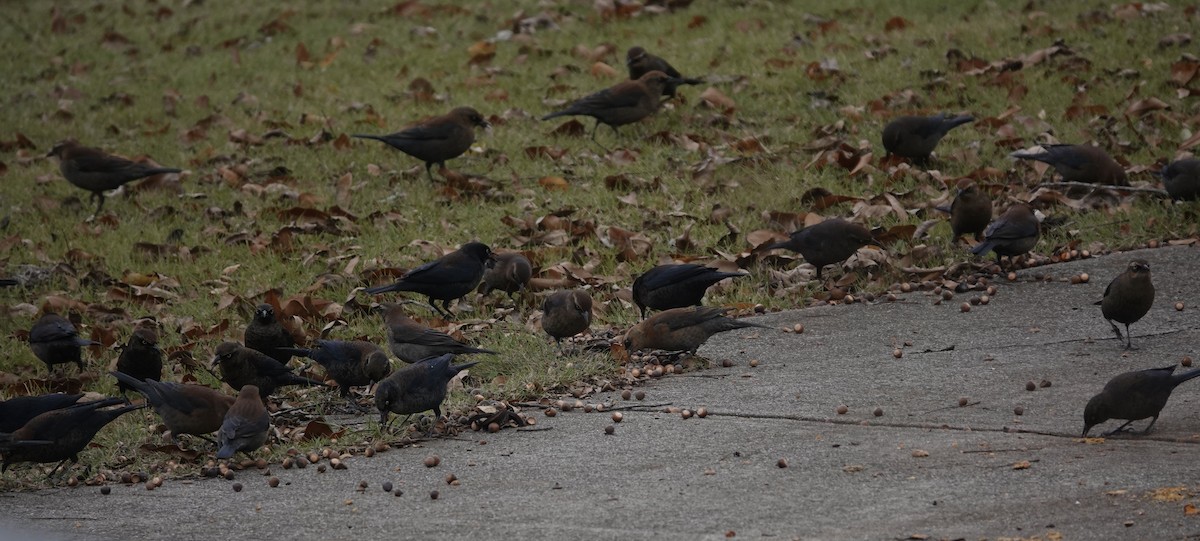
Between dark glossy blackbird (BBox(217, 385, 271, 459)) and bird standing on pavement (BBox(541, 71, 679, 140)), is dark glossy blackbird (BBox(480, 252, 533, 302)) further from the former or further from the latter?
bird standing on pavement (BBox(541, 71, 679, 140))

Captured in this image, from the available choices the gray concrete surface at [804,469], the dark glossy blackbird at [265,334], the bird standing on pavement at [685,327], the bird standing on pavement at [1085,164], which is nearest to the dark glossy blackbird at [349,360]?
the dark glossy blackbird at [265,334]

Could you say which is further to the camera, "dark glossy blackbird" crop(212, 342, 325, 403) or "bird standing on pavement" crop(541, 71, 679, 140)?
"bird standing on pavement" crop(541, 71, 679, 140)

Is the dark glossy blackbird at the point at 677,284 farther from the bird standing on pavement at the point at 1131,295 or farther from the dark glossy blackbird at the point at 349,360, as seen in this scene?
the bird standing on pavement at the point at 1131,295

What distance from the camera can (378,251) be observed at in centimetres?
910

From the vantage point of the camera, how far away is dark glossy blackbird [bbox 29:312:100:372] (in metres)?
7.46

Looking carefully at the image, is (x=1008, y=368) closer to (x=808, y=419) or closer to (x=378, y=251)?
(x=808, y=419)

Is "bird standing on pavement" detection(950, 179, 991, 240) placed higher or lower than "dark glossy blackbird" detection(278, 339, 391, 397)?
higher

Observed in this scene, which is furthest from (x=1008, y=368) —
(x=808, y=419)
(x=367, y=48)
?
(x=367, y=48)

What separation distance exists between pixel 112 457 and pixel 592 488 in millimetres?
2417

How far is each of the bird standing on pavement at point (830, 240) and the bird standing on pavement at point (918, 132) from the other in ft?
6.55

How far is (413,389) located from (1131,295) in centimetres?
341

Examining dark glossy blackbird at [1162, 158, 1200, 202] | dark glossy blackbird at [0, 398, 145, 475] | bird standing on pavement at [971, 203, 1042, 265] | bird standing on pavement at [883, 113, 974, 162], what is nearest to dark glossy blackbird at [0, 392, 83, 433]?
dark glossy blackbird at [0, 398, 145, 475]

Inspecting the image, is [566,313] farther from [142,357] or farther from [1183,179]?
[1183,179]

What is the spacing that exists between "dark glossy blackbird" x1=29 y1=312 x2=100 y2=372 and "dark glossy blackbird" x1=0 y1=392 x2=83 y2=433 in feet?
3.91
